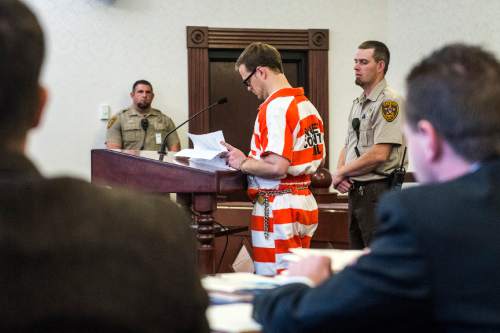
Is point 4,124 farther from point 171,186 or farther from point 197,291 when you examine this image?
point 171,186

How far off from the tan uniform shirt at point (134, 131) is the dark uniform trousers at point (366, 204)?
10.1 feet

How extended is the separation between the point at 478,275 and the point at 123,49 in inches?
220

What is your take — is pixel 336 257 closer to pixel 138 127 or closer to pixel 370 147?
pixel 370 147

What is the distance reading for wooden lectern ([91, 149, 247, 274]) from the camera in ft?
8.01

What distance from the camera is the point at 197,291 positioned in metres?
0.78

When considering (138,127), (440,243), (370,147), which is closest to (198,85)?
(138,127)

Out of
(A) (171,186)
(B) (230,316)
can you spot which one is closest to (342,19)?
(A) (171,186)

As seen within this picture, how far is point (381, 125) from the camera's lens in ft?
10.1

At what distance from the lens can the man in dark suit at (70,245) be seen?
0.68 meters

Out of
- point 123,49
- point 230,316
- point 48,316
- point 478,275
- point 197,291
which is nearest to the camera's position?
point 48,316

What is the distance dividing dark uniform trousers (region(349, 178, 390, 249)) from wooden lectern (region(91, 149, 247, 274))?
704mm

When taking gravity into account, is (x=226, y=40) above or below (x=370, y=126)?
above

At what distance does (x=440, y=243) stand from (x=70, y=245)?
467 millimetres

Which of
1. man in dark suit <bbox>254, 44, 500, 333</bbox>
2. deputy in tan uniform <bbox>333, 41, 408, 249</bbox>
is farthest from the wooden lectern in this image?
man in dark suit <bbox>254, 44, 500, 333</bbox>
